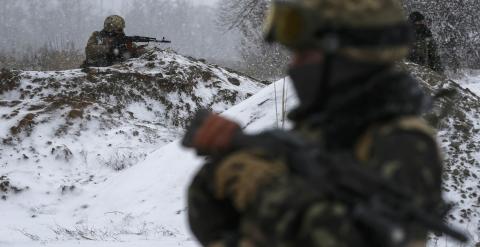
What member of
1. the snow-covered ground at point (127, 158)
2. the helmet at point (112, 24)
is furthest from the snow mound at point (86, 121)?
the helmet at point (112, 24)

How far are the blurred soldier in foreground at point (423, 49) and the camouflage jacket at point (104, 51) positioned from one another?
6.05 metres

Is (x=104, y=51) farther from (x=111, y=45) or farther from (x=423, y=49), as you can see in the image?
(x=423, y=49)

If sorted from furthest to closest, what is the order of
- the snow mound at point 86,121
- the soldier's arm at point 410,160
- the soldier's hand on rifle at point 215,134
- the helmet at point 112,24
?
the helmet at point 112,24
the snow mound at point 86,121
the soldier's hand on rifle at point 215,134
the soldier's arm at point 410,160

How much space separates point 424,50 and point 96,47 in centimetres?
678

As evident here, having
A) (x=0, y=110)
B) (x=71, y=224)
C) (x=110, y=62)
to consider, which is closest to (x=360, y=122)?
(x=71, y=224)

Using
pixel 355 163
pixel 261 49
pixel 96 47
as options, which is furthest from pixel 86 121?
pixel 261 49

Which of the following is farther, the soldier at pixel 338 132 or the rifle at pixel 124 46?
the rifle at pixel 124 46

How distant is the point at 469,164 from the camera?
5.36 m

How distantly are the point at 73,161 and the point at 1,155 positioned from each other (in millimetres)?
1172

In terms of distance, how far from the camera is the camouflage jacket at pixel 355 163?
114 cm

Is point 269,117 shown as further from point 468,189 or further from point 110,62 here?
point 110,62

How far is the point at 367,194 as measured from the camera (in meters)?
1.13

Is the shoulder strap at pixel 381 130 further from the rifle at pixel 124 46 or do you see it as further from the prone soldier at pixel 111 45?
the rifle at pixel 124 46

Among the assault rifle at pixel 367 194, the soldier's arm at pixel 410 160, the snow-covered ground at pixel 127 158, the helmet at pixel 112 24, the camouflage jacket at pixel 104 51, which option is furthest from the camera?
the camouflage jacket at pixel 104 51
